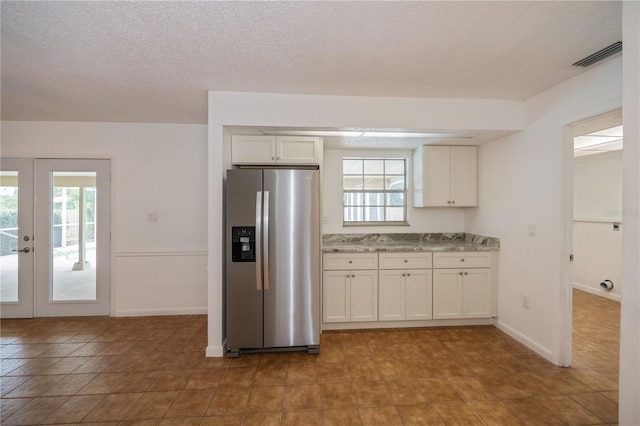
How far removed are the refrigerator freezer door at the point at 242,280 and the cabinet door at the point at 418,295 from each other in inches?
65.6

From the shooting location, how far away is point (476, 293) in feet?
11.0

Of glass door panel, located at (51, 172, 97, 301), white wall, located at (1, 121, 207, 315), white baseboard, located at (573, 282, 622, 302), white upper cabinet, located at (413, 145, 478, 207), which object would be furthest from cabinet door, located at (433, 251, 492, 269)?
glass door panel, located at (51, 172, 97, 301)

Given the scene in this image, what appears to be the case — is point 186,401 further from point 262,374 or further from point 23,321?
point 23,321

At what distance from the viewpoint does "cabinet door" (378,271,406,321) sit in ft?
10.7

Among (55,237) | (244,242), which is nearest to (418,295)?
(244,242)

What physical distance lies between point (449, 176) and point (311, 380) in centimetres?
288

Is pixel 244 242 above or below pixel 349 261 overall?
above

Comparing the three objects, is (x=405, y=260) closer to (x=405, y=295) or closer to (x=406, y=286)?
(x=406, y=286)

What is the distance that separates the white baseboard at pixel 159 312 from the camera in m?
3.64

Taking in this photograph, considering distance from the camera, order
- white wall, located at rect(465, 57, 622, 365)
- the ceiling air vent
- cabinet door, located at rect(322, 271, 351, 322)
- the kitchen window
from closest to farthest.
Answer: the ceiling air vent
white wall, located at rect(465, 57, 622, 365)
cabinet door, located at rect(322, 271, 351, 322)
the kitchen window

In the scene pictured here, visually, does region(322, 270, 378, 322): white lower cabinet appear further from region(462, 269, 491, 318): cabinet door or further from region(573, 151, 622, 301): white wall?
region(573, 151, 622, 301): white wall

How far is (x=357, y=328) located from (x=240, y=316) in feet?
4.45

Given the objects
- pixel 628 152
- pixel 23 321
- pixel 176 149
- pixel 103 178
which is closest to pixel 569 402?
pixel 628 152

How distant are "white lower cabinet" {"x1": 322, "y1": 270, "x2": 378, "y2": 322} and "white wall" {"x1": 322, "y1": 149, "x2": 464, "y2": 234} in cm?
82
